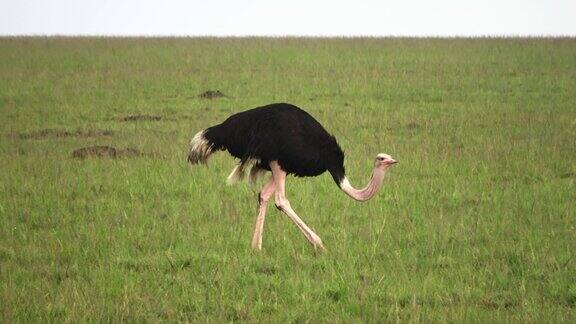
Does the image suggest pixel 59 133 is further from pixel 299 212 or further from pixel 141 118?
pixel 299 212

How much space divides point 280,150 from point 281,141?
82 mm

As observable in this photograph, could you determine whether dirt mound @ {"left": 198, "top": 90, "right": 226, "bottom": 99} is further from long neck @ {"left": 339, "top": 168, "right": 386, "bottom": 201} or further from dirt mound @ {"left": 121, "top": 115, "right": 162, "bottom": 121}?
long neck @ {"left": 339, "top": 168, "right": 386, "bottom": 201}

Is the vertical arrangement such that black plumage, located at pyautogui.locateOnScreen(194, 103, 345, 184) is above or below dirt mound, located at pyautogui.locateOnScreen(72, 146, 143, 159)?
above

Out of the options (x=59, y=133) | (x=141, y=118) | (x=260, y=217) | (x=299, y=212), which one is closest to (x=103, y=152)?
(x=59, y=133)

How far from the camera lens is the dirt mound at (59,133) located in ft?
53.4

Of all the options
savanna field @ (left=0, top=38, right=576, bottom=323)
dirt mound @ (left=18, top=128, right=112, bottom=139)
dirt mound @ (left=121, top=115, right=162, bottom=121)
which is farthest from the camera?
dirt mound @ (left=121, top=115, right=162, bottom=121)

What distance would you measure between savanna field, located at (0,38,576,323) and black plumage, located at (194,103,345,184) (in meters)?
0.69

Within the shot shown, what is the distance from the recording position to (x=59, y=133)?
1650cm

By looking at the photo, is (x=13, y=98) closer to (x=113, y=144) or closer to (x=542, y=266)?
(x=113, y=144)

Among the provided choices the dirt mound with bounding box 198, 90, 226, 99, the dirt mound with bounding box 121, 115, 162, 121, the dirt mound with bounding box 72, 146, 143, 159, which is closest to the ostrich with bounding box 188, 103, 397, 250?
the dirt mound with bounding box 72, 146, 143, 159

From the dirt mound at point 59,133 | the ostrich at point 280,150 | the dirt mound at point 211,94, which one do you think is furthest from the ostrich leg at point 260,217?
the dirt mound at point 211,94

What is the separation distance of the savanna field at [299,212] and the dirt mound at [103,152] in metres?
0.04

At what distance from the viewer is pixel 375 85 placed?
23.1 metres

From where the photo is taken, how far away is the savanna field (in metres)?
6.98
